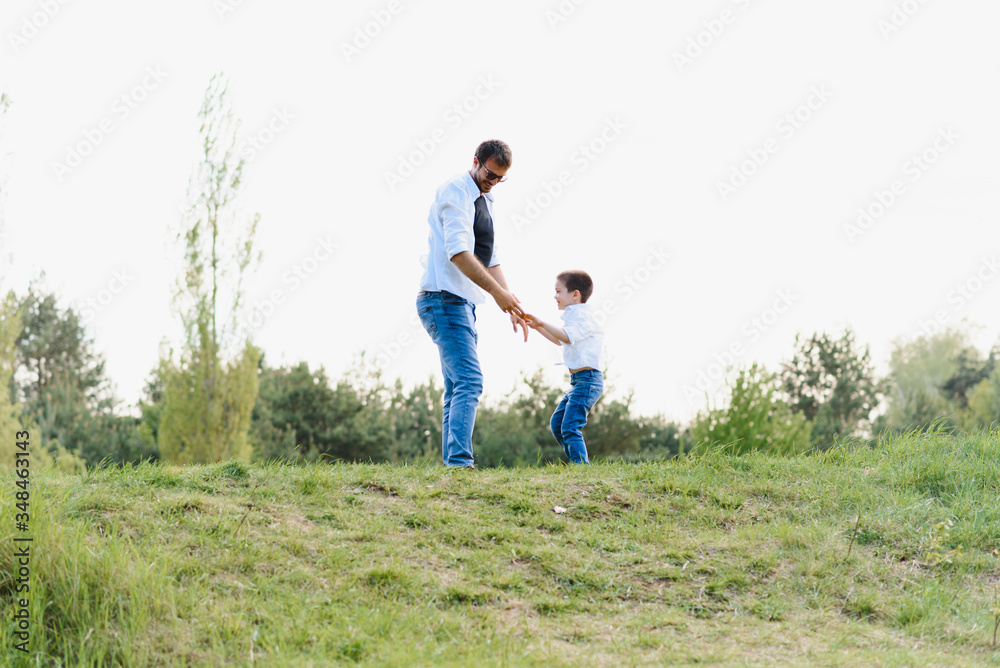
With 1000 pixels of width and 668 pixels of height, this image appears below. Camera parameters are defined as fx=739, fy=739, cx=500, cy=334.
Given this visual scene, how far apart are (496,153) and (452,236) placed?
0.72 m

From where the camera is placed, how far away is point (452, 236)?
208 inches

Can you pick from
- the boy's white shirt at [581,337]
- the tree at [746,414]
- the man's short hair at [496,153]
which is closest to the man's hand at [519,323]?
the boy's white shirt at [581,337]

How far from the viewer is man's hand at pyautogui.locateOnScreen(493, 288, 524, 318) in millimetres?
5355

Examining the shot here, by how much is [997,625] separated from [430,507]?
3.33m

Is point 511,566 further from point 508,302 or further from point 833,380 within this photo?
point 833,380

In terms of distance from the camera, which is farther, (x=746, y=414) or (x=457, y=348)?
(x=746, y=414)

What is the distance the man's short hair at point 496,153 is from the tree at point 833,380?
28135 mm

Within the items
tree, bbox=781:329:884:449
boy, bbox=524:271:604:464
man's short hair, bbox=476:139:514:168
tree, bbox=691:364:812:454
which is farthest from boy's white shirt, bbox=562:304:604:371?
tree, bbox=781:329:884:449

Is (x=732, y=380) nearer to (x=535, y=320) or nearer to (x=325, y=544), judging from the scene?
(x=535, y=320)

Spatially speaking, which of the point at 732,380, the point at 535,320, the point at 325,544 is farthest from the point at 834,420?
the point at 325,544

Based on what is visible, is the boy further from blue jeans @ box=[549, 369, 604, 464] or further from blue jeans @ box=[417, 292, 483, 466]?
blue jeans @ box=[417, 292, 483, 466]

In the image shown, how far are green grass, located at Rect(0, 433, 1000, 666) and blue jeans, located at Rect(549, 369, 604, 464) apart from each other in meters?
0.55

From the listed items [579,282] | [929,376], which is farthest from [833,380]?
[579,282]

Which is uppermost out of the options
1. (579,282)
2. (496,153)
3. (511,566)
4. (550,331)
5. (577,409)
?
(496,153)
